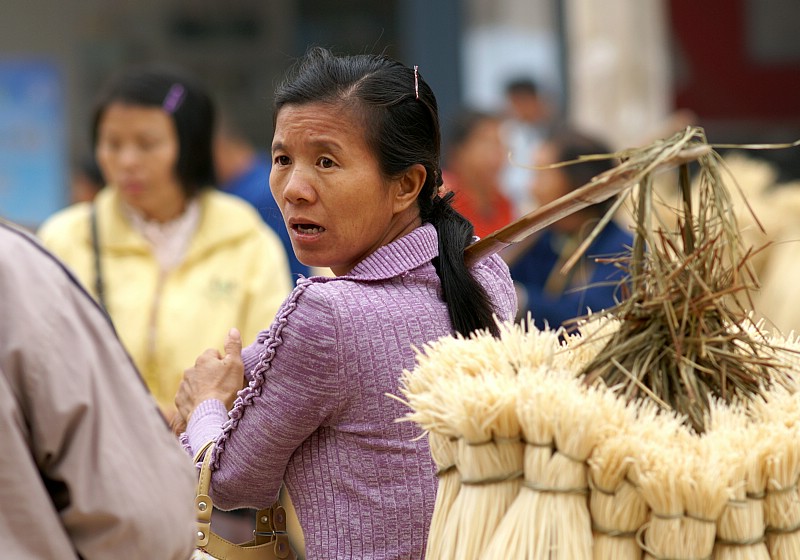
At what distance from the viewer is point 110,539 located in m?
1.80

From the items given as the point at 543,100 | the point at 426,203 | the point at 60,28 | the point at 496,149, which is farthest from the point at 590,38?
the point at 426,203

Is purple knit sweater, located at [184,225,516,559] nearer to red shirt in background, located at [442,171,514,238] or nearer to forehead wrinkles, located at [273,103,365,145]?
forehead wrinkles, located at [273,103,365,145]

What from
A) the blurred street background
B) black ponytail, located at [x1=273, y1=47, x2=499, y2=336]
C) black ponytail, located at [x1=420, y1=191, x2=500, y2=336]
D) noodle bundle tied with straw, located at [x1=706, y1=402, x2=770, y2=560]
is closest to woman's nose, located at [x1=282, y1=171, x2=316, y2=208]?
black ponytail, located at [x1=273, y1=47, x2=499, y2=336]

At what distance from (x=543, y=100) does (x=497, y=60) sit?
54 cm

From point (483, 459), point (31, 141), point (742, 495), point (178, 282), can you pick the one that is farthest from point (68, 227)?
point (31, 141)

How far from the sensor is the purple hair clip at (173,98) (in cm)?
455

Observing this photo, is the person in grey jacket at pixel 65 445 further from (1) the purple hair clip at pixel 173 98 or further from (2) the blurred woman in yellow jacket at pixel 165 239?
(1) the purple hair clip at pixel 173 98

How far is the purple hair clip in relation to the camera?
4.55 metres

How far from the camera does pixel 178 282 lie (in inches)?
175

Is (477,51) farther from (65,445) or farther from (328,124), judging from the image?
(65,445)

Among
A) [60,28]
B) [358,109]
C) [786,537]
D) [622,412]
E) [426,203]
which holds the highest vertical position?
[60,28]

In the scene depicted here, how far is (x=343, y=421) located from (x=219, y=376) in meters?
0.31

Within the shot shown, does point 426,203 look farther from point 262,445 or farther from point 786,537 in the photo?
point 786,537

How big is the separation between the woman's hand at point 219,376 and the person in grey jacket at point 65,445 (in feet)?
1.95
